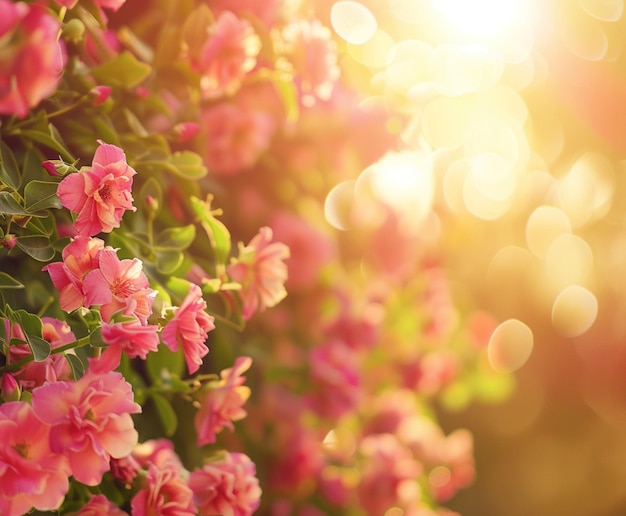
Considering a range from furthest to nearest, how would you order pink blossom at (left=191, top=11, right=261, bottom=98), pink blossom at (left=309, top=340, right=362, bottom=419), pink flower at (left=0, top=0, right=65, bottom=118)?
pink blossom at (left=309, top=340, right=362, bottom=419)
pink blossom at (left=191, top=11, right=261, bottom=98)
pink flower at (left=0, top=0, right=65, bottom=118)

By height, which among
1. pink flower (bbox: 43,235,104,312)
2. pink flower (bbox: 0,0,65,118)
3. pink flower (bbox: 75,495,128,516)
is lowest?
pink flower (bbox: 75,495,128,516)

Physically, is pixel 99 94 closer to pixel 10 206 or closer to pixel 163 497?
pixel 10 206

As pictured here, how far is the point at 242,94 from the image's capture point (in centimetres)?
102

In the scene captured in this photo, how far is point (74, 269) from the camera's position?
49cm

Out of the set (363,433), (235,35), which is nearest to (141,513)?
(235,35)

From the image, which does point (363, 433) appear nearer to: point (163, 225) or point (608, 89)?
point (163, 225)

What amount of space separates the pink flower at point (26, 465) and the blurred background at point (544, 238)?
124 cm

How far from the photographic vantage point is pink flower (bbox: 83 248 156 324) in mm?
472

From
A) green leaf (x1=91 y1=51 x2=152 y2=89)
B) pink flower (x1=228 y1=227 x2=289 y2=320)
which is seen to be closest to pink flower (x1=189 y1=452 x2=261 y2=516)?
pink flower (x1=228 y1=227 x2=289 y2=320)

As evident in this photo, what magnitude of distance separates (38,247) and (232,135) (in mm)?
457

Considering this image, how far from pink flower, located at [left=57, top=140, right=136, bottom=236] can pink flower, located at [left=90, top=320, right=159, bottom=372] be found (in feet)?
0.21

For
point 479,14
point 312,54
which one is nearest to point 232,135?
point 312,54

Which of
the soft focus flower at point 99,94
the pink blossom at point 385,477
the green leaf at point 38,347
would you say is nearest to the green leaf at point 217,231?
the soft focus flower at point 99,94

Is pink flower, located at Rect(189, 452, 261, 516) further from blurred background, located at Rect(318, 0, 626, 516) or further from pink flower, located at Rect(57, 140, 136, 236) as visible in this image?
blurred background, located at Rect(318, 0, 626, 516)
